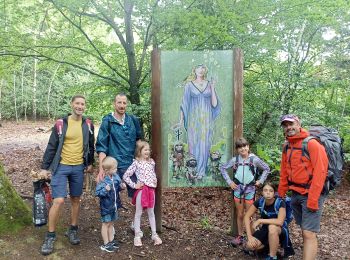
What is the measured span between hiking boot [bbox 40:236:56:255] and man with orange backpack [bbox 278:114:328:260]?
317 centimetres

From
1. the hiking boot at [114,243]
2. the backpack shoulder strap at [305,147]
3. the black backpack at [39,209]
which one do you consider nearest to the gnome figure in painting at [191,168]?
the hiking boot at [114,243]

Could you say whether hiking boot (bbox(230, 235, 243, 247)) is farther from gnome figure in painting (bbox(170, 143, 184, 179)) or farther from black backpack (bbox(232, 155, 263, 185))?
gnome figure in painting (bbox(170, 143, 184, 179))

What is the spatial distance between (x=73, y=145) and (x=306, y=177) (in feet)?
9.83

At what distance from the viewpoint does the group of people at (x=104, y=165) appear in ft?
14.7

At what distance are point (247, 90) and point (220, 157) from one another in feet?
12.0

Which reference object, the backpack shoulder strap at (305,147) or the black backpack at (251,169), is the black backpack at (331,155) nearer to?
the backpack shoulder strap at (305,147)

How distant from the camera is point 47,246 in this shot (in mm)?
4395

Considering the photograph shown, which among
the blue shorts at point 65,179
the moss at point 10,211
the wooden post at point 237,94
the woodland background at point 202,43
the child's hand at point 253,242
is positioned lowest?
the child's hand at point 253,242

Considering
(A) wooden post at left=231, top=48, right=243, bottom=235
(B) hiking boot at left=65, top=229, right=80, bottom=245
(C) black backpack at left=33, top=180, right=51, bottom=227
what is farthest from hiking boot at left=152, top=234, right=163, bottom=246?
(A) wooden post at left=231, top=48, right=243, bottom=235

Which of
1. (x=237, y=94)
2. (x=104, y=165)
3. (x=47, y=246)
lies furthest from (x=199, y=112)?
(x=47, y=246)

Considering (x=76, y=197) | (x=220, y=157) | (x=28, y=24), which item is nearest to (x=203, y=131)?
(x=220, y=157)

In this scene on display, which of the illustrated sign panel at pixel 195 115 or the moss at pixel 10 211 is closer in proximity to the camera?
the moss at pixel 10 211

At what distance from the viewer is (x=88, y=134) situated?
467 centimetres

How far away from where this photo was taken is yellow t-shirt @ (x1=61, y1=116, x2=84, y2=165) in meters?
4.54
